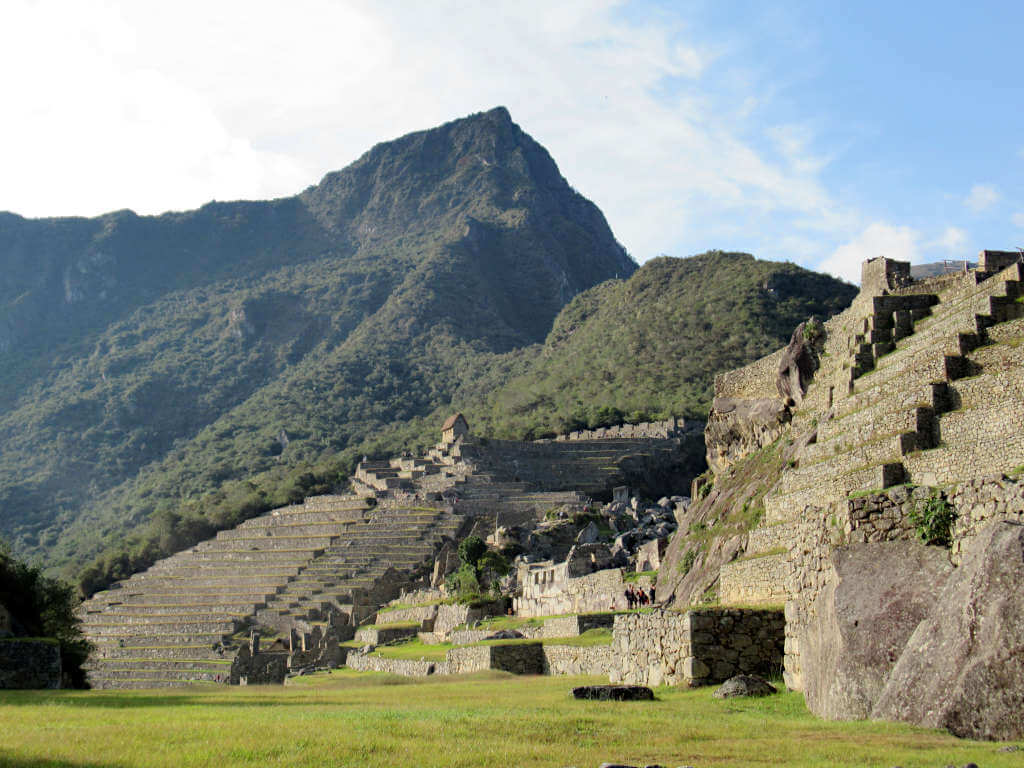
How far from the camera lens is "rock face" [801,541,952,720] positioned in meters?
10.9

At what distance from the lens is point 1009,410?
62.5ft

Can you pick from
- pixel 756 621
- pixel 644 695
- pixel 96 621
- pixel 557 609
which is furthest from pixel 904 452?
pixel 96 621

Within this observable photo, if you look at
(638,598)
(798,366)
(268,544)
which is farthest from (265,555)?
(798,366)

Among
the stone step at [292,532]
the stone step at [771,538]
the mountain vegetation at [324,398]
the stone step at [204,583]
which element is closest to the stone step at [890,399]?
the stone step at [771,538]

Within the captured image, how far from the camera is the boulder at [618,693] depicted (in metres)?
13.8

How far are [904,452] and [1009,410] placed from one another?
202cm

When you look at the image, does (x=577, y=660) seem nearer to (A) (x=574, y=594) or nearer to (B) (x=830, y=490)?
(B) (x=830, y=490)

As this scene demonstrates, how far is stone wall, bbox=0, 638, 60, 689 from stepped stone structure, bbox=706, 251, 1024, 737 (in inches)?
498

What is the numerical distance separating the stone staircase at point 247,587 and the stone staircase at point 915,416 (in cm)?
3228

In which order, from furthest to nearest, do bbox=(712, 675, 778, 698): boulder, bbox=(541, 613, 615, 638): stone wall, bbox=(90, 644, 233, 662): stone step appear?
bbox=(90, 644, 233, 662): stone step
bbox=(541, 613, 615, 638): stone wall
bbox=(712, 675, 778, 698): boulder

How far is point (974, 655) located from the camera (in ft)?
31.2

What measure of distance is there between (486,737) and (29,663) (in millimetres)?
13472

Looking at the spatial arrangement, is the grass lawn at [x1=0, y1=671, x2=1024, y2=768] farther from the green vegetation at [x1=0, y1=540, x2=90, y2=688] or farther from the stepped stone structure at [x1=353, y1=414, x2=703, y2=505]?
the stepped stone structure at [x1=353, y1=414, x2=703, y2=505]

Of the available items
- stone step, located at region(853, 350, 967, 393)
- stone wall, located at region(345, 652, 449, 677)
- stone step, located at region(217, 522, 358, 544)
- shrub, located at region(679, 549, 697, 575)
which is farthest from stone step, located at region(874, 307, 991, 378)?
stone step, located at region(217, 522, 358, 544)
